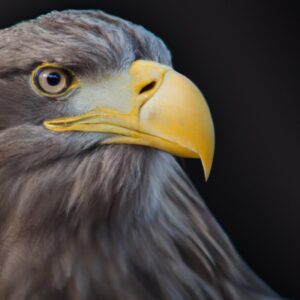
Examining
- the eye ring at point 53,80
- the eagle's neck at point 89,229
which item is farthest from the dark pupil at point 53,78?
the eagle's neck at point 89,229

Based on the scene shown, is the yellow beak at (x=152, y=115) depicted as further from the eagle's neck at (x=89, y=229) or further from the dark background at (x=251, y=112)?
the dark background at (x=251, y=112)

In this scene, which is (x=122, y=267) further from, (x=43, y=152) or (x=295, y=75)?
(x=295, y=75)

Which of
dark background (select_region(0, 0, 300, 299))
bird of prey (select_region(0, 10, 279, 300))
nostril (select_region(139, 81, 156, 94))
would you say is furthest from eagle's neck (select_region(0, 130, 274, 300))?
dark background (select_region(0, 0, 300, 299))

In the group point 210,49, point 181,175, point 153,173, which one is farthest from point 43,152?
point 210,49

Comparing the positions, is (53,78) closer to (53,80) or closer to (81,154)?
(53,80)

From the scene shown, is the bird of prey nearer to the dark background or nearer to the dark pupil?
the dark pupil
